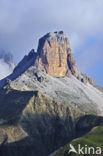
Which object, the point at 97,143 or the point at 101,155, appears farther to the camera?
the point at 97,143

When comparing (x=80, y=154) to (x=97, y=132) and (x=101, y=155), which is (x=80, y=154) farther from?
(x=97, y=132)

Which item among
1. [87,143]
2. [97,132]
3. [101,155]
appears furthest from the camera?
[97,132]

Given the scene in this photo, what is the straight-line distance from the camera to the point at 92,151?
150m

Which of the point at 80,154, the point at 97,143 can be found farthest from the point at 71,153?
the point at 97,143

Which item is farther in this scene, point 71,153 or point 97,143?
point 97,143

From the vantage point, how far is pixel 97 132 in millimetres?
181500

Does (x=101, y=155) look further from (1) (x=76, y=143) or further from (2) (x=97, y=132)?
(2) (x=97, y=132)

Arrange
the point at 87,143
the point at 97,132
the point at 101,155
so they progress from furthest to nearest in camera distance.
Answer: the point at 97,132, the point at 87,143, the point at 101,155

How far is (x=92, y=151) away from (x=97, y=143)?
10.6 m

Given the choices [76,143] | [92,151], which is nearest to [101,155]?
[92,151]


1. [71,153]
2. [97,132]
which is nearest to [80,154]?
[71,153]

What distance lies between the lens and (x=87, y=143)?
158m

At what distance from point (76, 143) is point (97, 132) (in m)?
24.1

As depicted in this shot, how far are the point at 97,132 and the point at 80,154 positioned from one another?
119 ft
